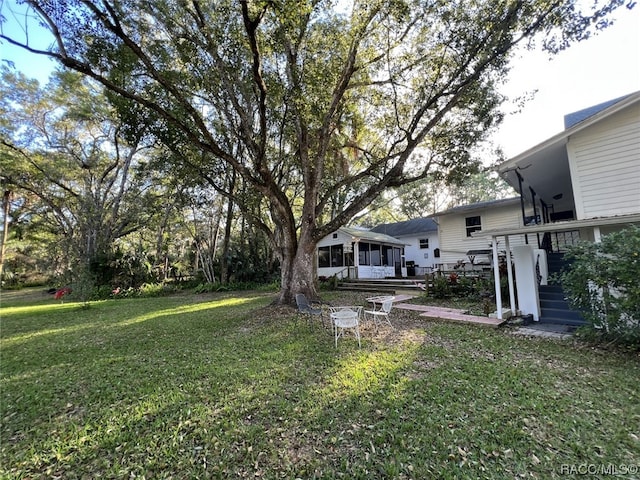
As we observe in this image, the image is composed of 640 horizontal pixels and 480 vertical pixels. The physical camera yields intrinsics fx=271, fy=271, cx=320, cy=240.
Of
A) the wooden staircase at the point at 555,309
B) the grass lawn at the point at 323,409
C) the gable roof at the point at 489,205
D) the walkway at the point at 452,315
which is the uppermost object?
the gable roof at the point at 489,205

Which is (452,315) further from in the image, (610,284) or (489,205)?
(489,205)

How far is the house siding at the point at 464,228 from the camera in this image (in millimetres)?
13539

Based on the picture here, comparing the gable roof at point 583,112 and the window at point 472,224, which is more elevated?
the gable roof at point 583,112

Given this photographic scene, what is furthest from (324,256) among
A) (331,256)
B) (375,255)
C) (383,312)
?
(383,312)

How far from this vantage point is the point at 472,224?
15.0 meters

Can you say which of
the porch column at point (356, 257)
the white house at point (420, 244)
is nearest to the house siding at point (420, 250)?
the white house at point (420, 244)

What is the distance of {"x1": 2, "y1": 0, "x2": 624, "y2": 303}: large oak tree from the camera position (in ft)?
21.4

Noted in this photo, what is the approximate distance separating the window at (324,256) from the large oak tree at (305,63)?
913cm

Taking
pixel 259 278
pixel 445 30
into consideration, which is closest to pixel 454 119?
pixel 445 30

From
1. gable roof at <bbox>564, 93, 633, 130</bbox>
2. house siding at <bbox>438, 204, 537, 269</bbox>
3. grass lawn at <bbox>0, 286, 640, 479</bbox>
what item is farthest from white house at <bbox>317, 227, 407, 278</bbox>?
grass lawn at <bbox>0, 286, 640, 479</bbox>

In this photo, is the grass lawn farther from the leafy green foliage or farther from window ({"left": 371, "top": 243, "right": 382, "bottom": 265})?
window ({"left": 371, "top": 243, "right": 382, "bottom": 265})

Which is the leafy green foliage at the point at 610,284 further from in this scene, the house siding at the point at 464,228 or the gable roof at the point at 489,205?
the gable roof at the point at 489,205

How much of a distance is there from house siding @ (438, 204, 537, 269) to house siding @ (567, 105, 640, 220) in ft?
21.3

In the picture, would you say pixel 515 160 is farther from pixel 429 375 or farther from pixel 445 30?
pixel 429 375
